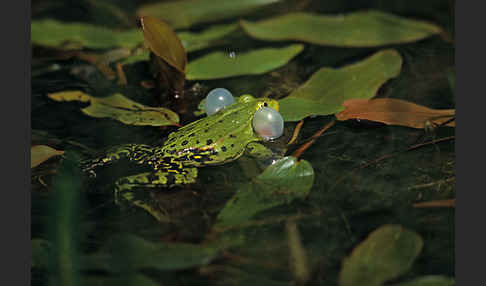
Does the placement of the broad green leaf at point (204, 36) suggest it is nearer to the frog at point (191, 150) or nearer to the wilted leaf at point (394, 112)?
the frog at point (191, 150)

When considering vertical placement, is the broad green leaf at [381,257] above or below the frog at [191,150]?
below

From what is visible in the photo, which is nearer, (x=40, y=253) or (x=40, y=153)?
(x=40, y=253)

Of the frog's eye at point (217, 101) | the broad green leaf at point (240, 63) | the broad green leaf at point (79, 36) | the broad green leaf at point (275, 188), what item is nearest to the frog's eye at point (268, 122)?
the frog's eye at point (217, 101)

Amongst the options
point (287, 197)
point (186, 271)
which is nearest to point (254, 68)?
point (287, 197)

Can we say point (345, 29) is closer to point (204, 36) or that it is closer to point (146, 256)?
point (204, 36)

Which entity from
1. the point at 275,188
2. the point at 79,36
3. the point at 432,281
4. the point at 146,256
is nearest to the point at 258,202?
the point at 275,188

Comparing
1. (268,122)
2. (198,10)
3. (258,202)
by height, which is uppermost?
(198,10)
